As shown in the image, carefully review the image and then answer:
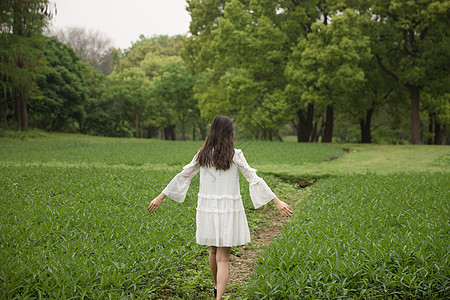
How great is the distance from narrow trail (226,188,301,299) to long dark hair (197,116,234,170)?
162cm

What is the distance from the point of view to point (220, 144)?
Result: 12.3 ft

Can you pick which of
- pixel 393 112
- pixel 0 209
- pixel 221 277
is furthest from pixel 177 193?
pixel 393 112

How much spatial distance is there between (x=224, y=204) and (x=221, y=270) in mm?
668

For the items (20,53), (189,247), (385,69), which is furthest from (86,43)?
(189,247)

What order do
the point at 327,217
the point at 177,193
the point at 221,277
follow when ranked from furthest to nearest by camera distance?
the point at 327,217 < the point at 177,193 < the point at 221,277

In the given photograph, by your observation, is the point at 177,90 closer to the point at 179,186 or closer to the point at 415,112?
the point at 415,112

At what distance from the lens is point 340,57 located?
24.5m

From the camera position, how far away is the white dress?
12.2 feet

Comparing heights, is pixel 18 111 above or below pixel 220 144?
above

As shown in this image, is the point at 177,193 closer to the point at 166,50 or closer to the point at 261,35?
the point at 261,35

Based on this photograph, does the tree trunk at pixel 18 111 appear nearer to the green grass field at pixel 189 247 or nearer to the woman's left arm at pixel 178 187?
the green grass field at pixel 189 247

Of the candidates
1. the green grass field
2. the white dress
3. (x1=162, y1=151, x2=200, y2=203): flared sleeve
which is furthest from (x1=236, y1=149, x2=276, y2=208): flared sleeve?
the green grass field

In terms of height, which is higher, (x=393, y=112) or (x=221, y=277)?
(x=393, y=112)

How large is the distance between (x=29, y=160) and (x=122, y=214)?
10.6 m
